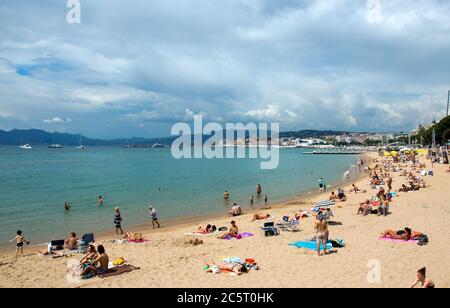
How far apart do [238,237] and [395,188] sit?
19.1 metres

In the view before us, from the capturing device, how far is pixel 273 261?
1045 cm

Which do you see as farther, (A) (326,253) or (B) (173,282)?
(A) (326,253)

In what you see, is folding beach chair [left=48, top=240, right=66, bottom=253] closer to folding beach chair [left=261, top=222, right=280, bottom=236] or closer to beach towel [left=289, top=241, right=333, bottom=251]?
folding beach chair [left=261, top=222, right=280, bottom=236]

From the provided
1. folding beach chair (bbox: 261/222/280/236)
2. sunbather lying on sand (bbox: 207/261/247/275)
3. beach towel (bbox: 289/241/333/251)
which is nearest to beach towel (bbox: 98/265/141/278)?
sunbather lying on sand (bbox: 207/261/247/275)

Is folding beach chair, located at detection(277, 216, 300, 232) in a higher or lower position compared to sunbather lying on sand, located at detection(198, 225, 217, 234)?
higher

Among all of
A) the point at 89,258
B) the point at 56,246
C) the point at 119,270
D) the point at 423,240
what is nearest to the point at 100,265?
the point at 89,258

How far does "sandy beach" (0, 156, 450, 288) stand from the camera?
29.0 feet

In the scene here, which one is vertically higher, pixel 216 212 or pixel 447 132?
pixel 447 132

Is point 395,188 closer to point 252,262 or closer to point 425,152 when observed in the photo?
point 252,262

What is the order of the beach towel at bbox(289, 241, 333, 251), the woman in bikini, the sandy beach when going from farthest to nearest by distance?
the beach towel at bbox(289, 241, 333, 251) → the woman in bikini → the sandy beach

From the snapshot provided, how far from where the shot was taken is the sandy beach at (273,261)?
29.0 feet

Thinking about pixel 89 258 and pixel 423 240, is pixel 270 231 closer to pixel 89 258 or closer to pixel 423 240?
pixel 423 240

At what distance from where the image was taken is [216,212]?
23.6 metres
